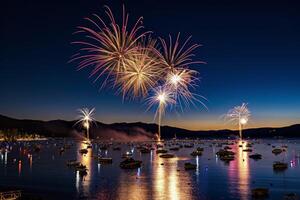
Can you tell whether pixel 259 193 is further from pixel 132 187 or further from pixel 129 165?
pixel 129 165

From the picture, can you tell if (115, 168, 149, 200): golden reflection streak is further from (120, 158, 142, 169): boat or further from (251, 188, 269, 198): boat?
(251, 188, 269, 198): boat

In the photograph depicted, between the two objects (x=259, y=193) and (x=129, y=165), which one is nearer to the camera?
(x=259, y=193)

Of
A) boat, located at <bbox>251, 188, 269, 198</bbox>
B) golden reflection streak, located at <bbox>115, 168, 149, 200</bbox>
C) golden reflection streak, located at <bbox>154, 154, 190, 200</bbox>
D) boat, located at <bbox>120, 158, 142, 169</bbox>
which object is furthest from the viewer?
boat, located at <bbox>120, 158, 142, 169</bbox>

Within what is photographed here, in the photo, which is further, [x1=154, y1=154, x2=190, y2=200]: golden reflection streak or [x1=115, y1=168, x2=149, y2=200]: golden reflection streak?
[x1=154, y1=154, x2=190, y2=200]: golden reflection streak

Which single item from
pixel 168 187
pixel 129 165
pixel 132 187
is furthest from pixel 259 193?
pixel 129 165

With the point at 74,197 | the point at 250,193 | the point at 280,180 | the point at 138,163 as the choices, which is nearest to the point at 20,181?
the point at 74,197

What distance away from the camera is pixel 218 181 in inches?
3457

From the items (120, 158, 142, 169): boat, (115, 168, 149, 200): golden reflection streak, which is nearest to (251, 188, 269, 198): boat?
(115, 168, 149, 200): golden reflection streak

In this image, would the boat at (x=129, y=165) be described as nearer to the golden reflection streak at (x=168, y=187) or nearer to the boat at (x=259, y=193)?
the golden reflection streak at (x=168, y=187)

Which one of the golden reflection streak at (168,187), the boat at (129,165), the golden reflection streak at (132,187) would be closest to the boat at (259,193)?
the golden reflection streak at (168,187)

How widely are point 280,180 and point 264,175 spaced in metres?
9.76

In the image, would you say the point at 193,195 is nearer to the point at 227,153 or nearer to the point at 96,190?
the point at 96,190

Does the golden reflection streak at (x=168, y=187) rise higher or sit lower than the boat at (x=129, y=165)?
lower

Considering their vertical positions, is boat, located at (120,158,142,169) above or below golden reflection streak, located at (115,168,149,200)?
above
